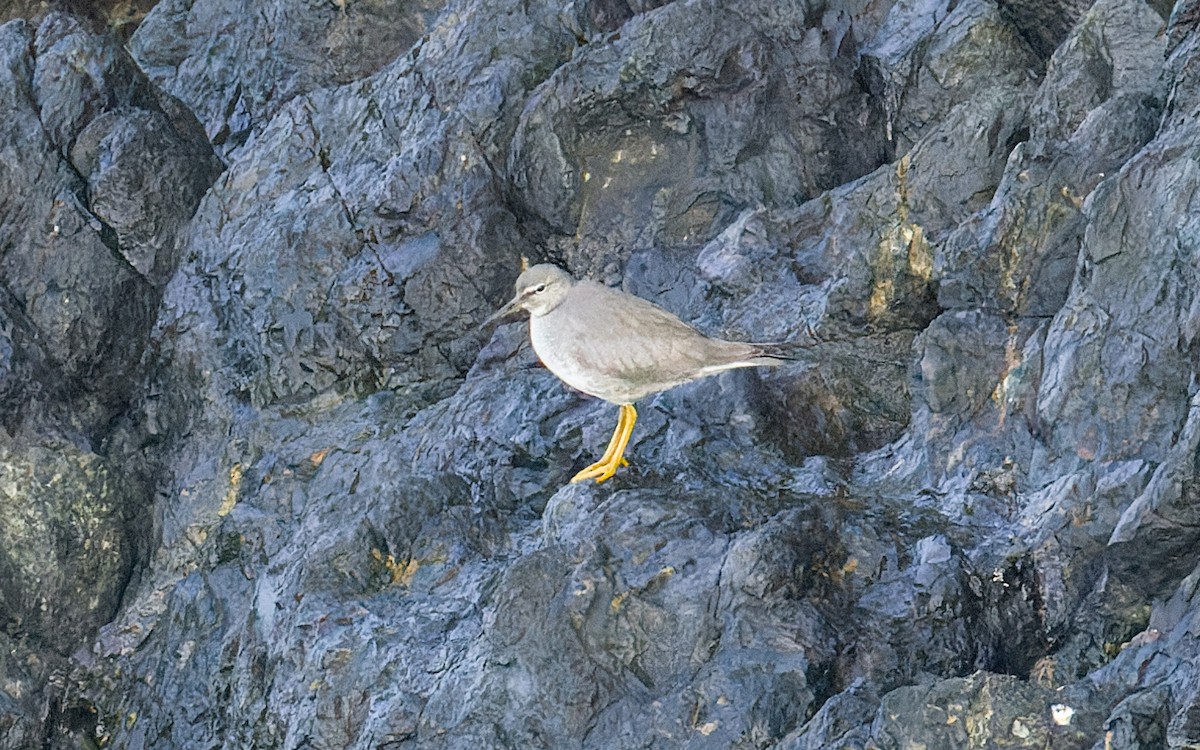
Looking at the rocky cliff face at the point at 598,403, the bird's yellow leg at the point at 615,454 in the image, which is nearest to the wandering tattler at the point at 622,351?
the bird's yellow leg at the point at 615,454

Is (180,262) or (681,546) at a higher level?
(180,262)

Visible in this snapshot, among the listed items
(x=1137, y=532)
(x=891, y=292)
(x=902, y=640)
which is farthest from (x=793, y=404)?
(x=1137, y=532)

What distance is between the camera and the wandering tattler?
8.18 m

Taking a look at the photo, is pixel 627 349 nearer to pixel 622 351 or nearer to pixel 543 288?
pixel 622 351

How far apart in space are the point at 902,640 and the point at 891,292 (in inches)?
108

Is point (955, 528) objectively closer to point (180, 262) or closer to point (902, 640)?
point (902, 640)

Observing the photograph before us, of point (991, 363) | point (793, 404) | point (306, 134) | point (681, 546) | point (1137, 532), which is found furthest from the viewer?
point (306, 134)

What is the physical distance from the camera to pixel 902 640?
23.9 feet

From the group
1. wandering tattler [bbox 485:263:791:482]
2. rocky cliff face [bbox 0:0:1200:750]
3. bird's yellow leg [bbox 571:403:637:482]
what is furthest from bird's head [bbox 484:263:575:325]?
rocky cliff face [bbox 0:0:1200:750]

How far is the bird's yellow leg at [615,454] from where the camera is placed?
27.8 ft

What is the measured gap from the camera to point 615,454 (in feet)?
28.0

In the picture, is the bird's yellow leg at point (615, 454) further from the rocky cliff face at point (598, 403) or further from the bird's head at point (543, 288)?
the bird's head at point (543, 288)

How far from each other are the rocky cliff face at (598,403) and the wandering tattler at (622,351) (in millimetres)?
502

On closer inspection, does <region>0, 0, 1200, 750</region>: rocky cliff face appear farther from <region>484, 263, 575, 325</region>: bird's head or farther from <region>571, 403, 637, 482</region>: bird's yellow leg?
<region>484, 263, 575, 325</region>: bird's head
